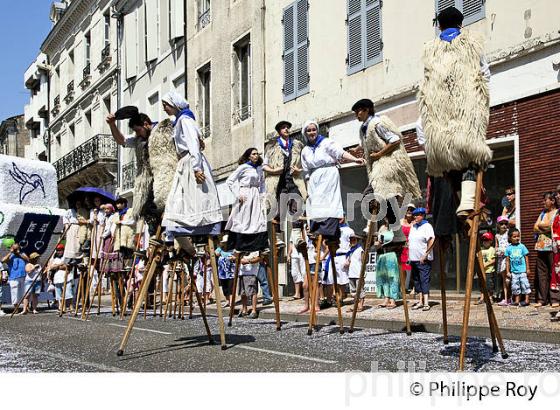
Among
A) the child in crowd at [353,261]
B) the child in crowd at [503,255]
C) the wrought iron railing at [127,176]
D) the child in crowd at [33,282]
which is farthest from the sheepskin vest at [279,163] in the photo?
the wrought iron railing at [127,176]

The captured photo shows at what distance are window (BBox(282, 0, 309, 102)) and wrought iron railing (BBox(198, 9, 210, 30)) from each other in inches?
226

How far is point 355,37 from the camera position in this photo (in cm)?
1838

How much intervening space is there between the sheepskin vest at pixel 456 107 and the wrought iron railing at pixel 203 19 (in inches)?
813

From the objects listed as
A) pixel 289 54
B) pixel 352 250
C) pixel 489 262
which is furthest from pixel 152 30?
pixel 489 262

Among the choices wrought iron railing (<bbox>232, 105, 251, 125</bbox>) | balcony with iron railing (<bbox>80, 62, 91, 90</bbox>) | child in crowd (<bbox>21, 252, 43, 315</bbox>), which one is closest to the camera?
child in crowd (<bbox>21, 252, 43, 315</bbox>)

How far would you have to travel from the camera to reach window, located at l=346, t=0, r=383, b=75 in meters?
17.6

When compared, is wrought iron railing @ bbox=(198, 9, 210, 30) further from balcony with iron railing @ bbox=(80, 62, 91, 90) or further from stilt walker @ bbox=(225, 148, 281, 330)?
stilt walker @ bbox=(225, 148, 281, 330)

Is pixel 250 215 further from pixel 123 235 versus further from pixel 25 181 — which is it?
pixel 25 181

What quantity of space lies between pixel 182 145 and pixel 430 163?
2.39m

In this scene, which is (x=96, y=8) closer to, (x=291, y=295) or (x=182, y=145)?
(x=291, y=295)

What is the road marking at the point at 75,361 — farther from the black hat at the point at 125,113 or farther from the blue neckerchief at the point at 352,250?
the blue neckerchief at the point at 352,250

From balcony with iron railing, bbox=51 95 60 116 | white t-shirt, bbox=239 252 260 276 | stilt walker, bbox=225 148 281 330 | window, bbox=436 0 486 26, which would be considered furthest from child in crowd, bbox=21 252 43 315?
balcony with iron railing, bbox=51 95 60 116
